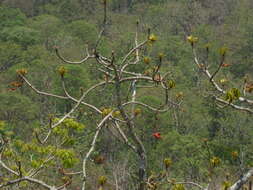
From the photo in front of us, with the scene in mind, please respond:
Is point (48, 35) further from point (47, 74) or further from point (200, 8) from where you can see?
point (200, 8)

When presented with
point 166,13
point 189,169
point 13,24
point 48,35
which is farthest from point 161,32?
point 189,169

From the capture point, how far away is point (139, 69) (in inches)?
A: 979

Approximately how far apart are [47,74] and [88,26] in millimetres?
10993

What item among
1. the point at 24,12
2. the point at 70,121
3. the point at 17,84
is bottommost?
the point at 24,12

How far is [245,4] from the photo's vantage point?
40.5 meters

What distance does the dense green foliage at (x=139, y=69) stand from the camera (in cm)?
1429

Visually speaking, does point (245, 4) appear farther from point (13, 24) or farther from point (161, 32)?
point (13, 24)

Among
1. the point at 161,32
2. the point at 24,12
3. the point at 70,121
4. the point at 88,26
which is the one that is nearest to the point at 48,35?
the point at 88,26

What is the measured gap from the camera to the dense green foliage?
1429 cm

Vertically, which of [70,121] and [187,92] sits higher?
[70,121]

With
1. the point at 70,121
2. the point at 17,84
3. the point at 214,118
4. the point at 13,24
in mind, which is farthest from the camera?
the point at 13,24

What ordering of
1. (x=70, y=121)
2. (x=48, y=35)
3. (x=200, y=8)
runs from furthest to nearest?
1. (x=200, y=8)
2. (x=48, y=35)
3. (x=70, y=121)

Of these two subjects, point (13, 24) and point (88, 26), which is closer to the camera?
point (88, 26)

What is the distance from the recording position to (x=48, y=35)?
3481cm
